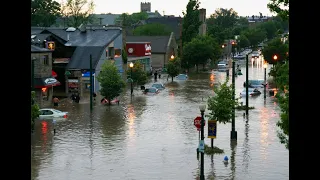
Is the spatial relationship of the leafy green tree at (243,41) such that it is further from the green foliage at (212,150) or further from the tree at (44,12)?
the green foliage at (212,150)

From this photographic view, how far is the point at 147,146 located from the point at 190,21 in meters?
84.7

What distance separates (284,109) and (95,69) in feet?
146

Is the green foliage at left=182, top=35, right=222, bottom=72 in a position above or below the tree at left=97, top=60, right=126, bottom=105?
above

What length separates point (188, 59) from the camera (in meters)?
105

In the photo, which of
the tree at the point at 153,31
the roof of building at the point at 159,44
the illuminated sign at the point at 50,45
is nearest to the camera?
the illuminated sign at the point at 50,45

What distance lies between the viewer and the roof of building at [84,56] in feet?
222

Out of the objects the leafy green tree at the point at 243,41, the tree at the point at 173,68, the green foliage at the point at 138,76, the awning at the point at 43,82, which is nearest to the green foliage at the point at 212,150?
the awning at the point at 43,82

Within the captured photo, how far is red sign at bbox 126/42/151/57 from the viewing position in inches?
3853

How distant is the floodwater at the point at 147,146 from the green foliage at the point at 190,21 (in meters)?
62.9

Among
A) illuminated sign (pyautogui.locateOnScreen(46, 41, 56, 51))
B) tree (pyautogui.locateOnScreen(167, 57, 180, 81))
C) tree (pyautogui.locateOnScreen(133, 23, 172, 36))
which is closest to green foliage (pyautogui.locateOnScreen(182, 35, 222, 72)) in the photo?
tree (pyautogui.locateOnScreen(167, 57, 180, 81))

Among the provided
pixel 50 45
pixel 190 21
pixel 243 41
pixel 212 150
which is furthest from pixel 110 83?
pixel 243 41

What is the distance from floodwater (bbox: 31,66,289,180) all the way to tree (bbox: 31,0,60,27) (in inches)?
3439

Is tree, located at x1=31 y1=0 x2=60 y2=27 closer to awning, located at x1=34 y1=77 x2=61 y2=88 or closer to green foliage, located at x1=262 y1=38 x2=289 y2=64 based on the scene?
green foliage, located at x1=262 y1=38 x2=289 y2=64
